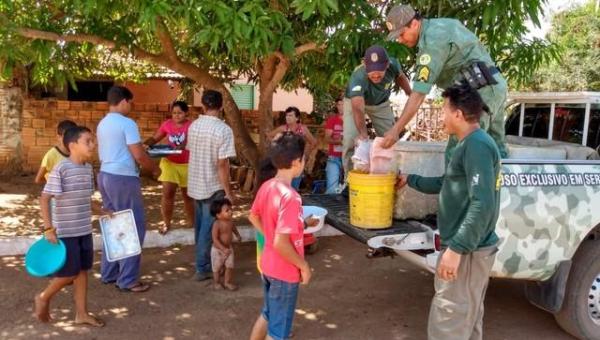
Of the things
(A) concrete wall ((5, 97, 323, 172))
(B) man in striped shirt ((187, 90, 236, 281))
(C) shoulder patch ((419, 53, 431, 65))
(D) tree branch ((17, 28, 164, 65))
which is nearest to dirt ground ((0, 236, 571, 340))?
(B) man in striped shirt ((187, 90, 236, 281))

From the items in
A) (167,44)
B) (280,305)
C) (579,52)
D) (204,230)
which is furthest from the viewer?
(579,52)

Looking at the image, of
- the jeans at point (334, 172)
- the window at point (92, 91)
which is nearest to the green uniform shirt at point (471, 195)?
the jeans at point (334, 172)

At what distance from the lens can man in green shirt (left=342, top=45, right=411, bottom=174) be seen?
13.4ft

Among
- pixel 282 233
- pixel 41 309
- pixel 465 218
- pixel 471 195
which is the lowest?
pixel 41 309

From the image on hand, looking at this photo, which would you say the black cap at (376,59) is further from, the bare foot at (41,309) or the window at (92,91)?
the window at (92,91)

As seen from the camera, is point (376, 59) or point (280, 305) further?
point (376, 59)

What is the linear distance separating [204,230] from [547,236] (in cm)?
276

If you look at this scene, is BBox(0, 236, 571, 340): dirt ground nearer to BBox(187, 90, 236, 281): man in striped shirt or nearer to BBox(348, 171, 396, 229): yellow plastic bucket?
BBox(187, 90, 236, 281): man in striped shirt

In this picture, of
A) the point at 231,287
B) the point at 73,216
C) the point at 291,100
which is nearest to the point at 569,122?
the point at 231,287

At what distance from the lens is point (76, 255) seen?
3750 mm

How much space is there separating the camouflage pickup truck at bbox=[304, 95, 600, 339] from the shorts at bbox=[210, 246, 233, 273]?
1.33 m

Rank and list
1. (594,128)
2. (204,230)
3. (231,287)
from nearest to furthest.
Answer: (594,128), (231,287), (204,230)

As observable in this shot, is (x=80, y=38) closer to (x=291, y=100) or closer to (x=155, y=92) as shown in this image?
(x=155, y=92)

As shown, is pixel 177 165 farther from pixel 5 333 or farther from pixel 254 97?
pixel 254 97
